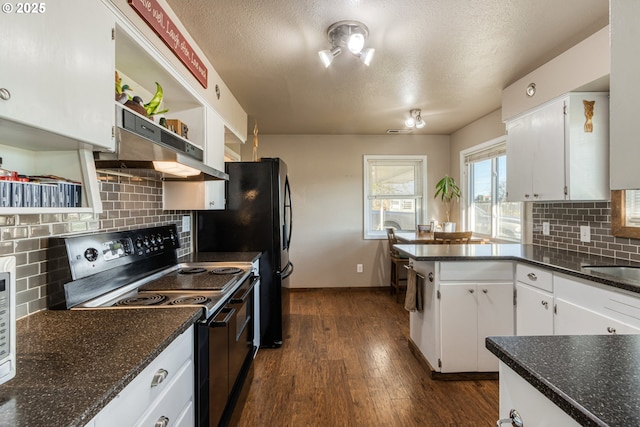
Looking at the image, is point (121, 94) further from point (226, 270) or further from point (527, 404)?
point (527, 404)

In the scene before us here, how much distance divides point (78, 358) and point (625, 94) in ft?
4.88

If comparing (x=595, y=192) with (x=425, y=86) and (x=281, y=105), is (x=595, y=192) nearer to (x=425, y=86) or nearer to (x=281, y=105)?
(x=425, y=86)

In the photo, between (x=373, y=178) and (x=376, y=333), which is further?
(x=373, y=178)

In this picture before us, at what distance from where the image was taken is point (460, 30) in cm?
199

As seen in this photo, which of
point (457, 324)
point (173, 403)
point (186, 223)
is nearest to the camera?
point (173, 403)

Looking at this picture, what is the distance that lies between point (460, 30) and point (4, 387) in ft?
8.22

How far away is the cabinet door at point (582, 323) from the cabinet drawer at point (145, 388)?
1.91 m

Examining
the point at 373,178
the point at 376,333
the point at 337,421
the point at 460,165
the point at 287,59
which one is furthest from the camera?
the point at 373,178

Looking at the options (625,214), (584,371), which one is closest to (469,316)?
(625,214)

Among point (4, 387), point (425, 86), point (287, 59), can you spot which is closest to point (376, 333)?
point (425, 86)

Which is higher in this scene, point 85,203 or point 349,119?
point 349,119

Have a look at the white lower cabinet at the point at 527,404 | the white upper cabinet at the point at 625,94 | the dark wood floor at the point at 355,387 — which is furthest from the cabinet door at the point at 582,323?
the white upper cabinet at the point at 625,94

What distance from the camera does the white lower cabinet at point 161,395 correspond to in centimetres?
81

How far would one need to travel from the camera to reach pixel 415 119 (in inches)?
148
